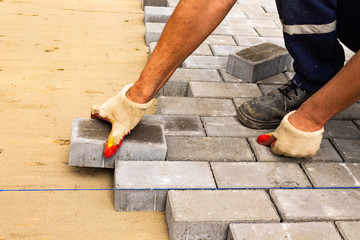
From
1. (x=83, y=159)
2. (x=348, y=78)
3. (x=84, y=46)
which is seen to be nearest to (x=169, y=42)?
(x=83, y=159)

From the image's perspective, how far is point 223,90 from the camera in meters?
3.06

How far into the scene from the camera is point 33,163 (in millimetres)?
2373

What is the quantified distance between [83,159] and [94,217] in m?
0.32

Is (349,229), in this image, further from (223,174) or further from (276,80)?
(276,80)

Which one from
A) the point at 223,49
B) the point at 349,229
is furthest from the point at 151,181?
the point at 223,49

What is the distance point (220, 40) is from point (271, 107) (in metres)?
1.32

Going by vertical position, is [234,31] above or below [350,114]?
below

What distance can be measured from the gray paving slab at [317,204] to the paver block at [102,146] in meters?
0.61

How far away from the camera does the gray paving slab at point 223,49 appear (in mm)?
3633

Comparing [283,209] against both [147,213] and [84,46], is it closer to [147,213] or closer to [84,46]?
[147,213]

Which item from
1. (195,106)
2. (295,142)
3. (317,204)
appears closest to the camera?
(317,204)

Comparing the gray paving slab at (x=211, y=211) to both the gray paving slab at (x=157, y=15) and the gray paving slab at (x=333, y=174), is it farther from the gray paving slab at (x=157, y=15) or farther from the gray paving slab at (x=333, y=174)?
the gray paving slab at (x=157, y=15)

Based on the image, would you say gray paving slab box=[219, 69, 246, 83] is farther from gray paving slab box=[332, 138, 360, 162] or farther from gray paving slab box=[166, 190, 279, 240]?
gray paving slab box=[166, 190, 279, 240]

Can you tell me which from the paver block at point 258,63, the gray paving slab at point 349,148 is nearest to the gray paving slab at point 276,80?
the paver block at point 258,63
